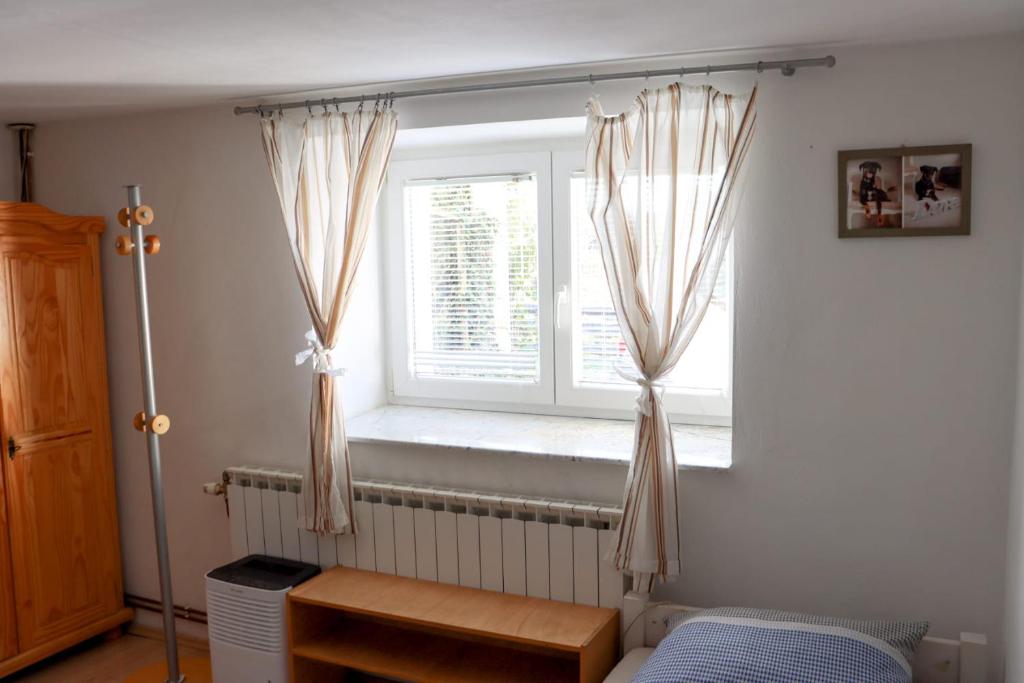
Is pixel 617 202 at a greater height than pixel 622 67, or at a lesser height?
lesser

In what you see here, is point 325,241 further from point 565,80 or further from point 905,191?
point 905,191

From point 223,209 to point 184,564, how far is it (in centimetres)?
155

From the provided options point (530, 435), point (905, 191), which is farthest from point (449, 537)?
point (905, 191)

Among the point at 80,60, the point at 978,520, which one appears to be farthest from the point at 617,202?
the point at 80,60

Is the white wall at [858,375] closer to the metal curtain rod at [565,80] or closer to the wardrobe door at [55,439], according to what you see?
the metal curtain rod at [565,80]

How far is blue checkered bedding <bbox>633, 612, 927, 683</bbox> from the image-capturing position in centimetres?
226

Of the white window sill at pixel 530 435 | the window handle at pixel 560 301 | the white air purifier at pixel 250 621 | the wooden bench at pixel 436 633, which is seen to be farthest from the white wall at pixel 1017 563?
the white air purifier at pixel 250 621

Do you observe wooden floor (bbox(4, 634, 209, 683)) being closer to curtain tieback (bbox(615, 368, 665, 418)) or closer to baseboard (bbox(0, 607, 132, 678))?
baseboard (bbox(0, 607, 132, 678))

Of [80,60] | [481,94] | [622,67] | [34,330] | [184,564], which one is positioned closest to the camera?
[80,60]

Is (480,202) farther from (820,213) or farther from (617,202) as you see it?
(820,213)

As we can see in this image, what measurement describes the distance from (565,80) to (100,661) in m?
3.01

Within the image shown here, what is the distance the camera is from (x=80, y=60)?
106 inches

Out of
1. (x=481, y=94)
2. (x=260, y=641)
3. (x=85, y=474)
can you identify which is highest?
(x=481, y=94)

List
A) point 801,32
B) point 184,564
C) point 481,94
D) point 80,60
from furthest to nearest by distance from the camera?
1. point 184,564
2. point 481,94
3. point 80,60
4. point 801,32
